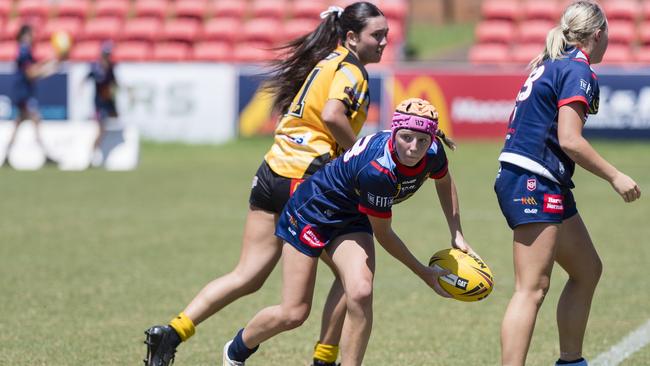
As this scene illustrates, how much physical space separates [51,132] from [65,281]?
9586mm

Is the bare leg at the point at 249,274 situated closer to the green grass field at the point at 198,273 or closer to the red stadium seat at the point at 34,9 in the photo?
the green grass field at the point at 198,273

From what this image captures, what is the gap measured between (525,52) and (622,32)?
79.0 inches

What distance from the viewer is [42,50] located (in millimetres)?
23438

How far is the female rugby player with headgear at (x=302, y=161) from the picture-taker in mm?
5590

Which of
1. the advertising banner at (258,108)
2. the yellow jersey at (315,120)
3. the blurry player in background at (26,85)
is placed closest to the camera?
the yellow jersey at (315,120)

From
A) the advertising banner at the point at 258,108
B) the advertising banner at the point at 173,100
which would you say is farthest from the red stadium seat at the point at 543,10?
the advertising banner at the point at 173,100

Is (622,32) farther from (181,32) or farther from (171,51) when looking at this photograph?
(171,51)

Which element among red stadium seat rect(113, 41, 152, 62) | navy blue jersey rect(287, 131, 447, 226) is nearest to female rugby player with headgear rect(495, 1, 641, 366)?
navy blue jersey rect(287, 131, 447, 226)

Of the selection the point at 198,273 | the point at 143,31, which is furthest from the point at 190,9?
the point at 198,273

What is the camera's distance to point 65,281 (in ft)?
27.4

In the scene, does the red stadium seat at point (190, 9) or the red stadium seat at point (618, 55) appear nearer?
the red stadium seat at point (618, 55)

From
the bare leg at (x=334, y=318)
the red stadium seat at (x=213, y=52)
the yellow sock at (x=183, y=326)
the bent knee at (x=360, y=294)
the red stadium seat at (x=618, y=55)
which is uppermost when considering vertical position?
the bent knee at (x=360, y=294)

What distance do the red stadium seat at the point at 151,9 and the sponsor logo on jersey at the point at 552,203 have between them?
66.5 feet

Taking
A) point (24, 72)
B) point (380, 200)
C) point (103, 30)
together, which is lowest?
point (103, 30)
